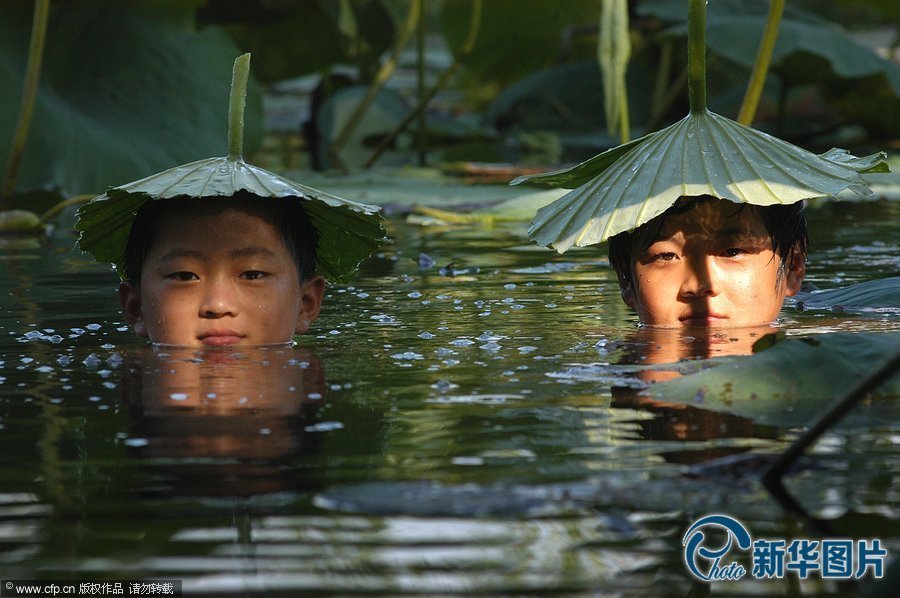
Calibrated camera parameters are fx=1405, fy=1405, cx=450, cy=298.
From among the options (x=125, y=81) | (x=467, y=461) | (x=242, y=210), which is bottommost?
(x=467, y=461)

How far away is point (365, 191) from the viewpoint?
5871mm

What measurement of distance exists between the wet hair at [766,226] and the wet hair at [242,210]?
27.6 inches

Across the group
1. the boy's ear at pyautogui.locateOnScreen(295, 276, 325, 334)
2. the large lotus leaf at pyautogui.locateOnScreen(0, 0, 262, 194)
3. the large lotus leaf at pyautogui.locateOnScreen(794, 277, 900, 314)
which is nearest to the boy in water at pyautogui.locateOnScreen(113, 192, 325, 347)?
the boy's ear at pyautogui.locateOnScreen(295, 276, 325, 334)

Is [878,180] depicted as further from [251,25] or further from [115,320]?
[115,320]

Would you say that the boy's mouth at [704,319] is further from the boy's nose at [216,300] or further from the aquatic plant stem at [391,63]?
the aquatic plant stem at [391,63]

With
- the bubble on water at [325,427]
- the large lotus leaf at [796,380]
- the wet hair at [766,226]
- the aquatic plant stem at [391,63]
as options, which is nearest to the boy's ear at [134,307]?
the bubble on water at [325,427]

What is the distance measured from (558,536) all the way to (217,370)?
3.88ft

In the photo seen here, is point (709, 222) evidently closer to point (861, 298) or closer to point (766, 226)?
point (766, 226)

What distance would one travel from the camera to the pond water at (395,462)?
59.5 inches

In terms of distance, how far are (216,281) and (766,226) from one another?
1.19m

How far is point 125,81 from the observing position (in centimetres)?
577

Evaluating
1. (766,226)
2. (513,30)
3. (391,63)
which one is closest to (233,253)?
(766,226)

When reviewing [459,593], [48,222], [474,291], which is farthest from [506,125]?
[459,593]

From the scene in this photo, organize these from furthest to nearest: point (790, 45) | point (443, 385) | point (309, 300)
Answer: point (790, 45), point (309, 300), point (443, 385)
